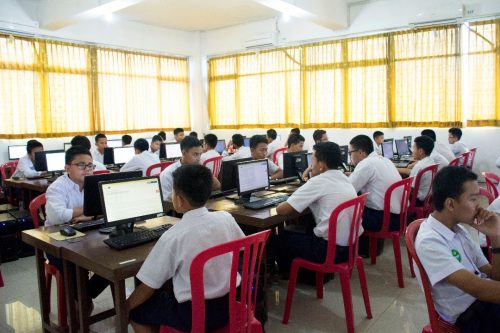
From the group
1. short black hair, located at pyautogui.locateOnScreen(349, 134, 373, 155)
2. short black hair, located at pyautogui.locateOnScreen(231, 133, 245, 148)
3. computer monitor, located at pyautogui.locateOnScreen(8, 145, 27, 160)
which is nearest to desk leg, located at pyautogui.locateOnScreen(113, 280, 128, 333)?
short black hair, located at pyautogui.locateOnScreen(349, 134, 373, 155)

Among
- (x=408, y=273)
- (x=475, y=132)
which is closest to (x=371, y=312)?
(x=408, y=273)

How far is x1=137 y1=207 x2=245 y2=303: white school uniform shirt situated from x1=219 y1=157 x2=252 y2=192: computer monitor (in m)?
1.69

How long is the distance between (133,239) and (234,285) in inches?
29.6

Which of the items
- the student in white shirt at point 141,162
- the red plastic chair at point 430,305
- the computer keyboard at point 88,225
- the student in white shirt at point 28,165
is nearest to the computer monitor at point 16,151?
the student in white shirt at point 28,165

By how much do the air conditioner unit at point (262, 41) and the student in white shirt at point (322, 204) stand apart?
662 centimetres

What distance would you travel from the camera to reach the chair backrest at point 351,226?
2.50 metres

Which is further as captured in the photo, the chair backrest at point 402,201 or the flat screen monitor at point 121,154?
the flat screen monitor at point 121,154

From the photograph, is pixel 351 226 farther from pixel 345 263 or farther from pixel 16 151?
pixel 16 151

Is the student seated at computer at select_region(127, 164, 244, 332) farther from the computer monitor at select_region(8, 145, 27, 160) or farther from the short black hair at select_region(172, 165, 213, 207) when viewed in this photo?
the computer monitor at select_region(8, 145, 27, 160)

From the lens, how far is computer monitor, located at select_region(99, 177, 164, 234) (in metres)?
2.30

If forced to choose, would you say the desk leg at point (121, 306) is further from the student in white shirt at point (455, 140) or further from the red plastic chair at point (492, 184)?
the student in white shirt at point (455, 140)

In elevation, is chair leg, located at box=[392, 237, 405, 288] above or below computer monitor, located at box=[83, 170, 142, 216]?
below

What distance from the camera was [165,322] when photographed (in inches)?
70.8

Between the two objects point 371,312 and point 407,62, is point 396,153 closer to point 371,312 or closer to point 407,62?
point 407,62
